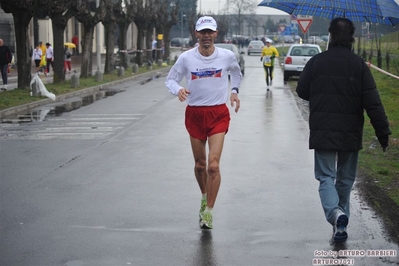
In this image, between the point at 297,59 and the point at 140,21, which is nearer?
the point at 297,59

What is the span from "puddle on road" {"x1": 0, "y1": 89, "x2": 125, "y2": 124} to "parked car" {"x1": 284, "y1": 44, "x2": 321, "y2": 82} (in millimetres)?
9487

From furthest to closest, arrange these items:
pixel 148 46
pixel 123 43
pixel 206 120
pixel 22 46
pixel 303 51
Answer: pixel 148 46 < pixel 123 43 < pixel 303 51 < pixel 22 46 < pixel 206 120

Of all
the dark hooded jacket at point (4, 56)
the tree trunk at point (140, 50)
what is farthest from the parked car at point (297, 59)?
the tree trunk at point (140, 50)

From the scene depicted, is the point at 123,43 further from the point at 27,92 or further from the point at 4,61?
the point at 27,92

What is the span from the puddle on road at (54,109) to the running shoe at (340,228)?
11.9 meters

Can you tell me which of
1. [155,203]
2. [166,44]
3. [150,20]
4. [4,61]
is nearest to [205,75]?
[155,203]

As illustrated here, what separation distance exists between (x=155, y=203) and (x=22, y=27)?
1789 centimetres

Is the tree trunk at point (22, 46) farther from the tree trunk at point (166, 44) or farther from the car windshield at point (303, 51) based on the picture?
the tree trunk at point (166, 44)

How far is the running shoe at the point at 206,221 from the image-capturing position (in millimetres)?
7184

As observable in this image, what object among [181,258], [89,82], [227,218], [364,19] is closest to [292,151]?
[364,19]

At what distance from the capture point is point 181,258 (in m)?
6.19

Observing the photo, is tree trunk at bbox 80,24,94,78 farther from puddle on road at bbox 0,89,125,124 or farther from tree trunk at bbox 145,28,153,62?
tree trunk at bbox 145,28,153,62

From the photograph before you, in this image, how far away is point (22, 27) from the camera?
25031 mm

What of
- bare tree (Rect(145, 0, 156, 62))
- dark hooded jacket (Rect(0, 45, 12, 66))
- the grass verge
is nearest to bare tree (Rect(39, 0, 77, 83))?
the grass verge
